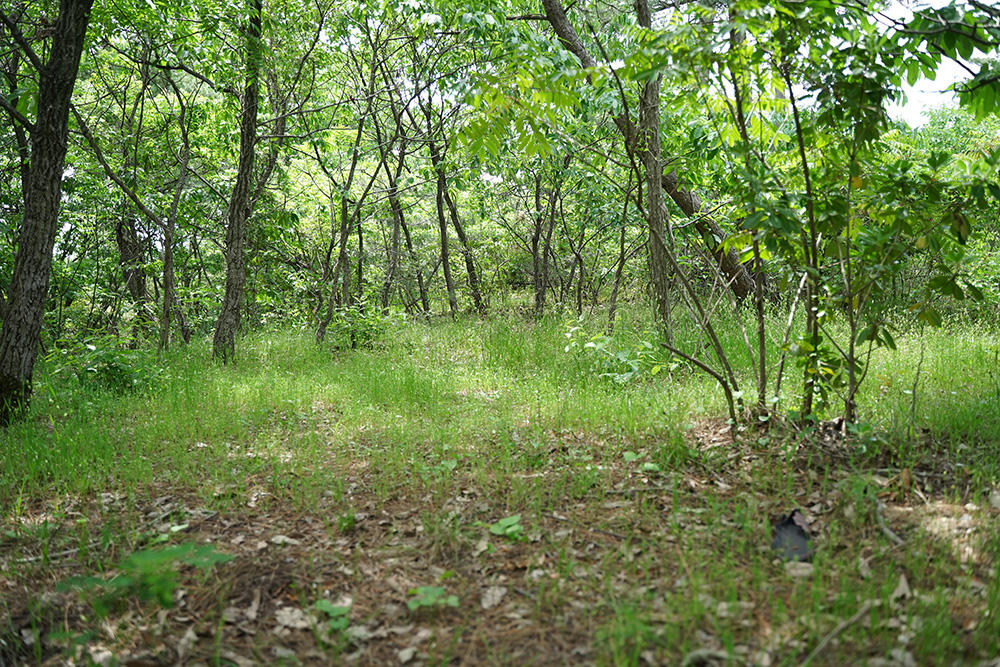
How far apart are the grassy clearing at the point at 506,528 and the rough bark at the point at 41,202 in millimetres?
548

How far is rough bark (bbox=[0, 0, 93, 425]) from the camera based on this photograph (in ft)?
14.5

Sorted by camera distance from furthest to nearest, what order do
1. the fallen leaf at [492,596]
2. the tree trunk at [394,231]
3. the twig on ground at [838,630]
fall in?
the tree trunk at [394,231]
the fallen leaf at [492,596]
the twig on ground at [838,630]

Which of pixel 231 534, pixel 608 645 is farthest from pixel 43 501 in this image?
pixel 608 645

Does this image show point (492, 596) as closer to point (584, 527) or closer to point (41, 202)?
point (584, 527)

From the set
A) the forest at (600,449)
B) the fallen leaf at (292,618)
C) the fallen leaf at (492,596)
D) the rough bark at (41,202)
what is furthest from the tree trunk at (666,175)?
the fallen leaf at (292,618)

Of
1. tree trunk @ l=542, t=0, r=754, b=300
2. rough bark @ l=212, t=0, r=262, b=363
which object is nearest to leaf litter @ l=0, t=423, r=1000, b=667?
tree trunk @ l=542, t=0, r=754, b=300

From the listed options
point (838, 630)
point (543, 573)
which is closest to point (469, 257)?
point (543, 573)

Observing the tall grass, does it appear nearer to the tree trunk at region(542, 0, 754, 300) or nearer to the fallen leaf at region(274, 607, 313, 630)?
the fallen leaf at region(274, 607, 313, 630)

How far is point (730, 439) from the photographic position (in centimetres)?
Answer: 373

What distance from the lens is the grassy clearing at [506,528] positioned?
214 cm

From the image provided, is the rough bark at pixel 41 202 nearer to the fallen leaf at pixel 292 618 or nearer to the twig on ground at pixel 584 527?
the fallen leaf at pixel 292 618

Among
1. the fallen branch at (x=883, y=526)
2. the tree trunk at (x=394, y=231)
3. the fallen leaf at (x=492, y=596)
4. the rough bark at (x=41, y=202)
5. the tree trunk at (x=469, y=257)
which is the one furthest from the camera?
the tree trunk at (x=469, y=257)

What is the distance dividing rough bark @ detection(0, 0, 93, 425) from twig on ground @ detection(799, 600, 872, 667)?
5207 mm

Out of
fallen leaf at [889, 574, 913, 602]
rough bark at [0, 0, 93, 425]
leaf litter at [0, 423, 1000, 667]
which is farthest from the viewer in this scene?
rough bark at [0, 0, 93, 425]
